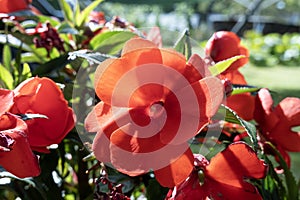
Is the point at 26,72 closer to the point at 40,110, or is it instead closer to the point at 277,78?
the point at 40,110

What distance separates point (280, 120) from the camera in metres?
0.49

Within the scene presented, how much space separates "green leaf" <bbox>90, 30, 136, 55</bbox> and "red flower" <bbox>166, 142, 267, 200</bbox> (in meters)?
0.20

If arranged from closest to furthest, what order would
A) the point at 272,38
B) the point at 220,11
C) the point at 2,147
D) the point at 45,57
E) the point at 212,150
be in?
the point at 2,147 < the point at 212,150 < the point at 45,57 < the point at 272,38 < the point at 220,11

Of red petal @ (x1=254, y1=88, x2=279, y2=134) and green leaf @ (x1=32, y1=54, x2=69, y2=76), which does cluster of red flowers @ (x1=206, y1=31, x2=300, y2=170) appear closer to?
red petal @ (x1=254, y1=88, x2=279, y2=134)

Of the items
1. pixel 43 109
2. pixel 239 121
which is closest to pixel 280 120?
pixel 239 121

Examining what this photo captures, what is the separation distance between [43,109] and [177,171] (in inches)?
4.5

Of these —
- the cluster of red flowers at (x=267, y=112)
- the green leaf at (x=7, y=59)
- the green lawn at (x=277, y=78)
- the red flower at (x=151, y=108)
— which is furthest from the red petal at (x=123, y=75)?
the green lawn at (x=277, y=78)

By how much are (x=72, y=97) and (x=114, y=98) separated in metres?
0.13

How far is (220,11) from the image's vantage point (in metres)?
11.9

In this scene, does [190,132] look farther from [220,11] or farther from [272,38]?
[220,11]

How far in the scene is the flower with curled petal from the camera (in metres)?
0.49

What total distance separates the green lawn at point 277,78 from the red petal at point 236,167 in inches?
191

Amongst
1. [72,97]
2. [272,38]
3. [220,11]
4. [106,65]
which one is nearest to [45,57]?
[72,97]

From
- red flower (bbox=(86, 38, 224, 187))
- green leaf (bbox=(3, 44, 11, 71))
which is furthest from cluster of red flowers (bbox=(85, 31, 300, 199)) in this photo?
green leaf (bbox=(3, 44, 11, 71))
